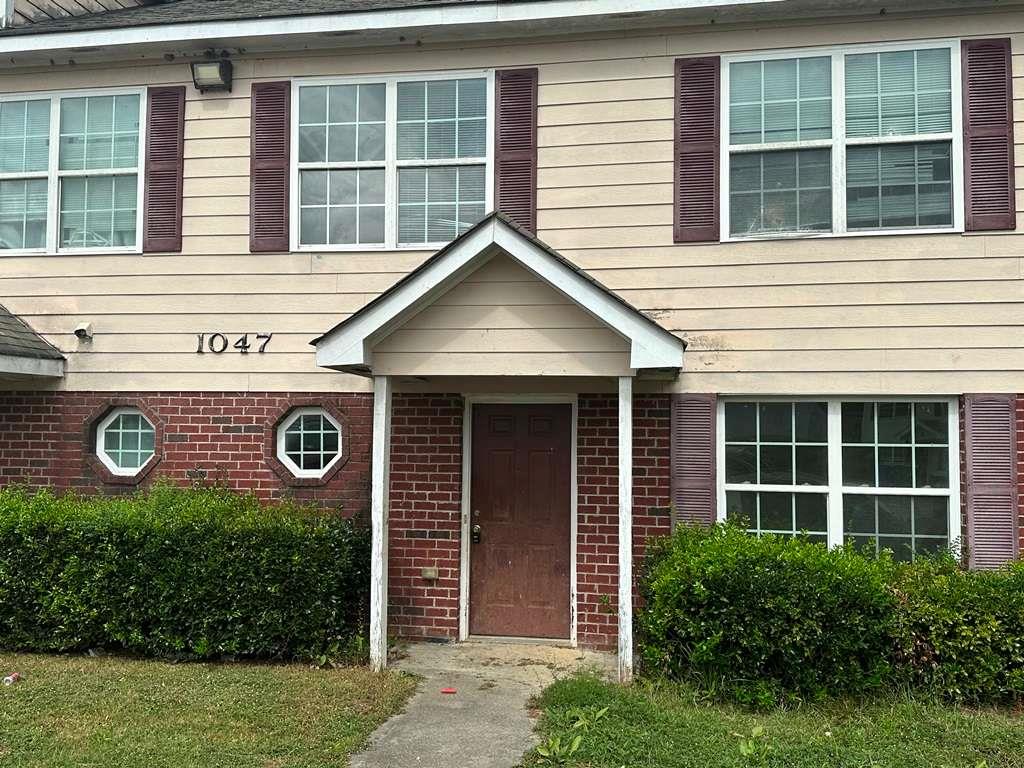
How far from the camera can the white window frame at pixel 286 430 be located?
7387mm

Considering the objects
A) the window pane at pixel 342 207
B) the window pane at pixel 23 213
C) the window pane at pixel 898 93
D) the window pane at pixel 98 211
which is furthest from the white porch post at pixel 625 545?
the window pane at pixel 23 213

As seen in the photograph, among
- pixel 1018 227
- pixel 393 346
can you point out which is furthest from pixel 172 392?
pixel 1018 227

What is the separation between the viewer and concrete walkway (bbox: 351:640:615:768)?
4832mm

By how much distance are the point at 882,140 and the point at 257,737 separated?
6.49 m

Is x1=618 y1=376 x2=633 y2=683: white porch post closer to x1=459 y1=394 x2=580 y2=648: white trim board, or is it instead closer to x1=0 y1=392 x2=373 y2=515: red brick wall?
x1=459 y1=394 x2=580 y2=648: white trim board

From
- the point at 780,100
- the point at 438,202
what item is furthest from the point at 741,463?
the point at 438,202

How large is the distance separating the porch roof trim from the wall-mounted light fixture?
321 cm

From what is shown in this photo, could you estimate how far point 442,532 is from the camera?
729cm

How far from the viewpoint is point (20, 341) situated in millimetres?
7426

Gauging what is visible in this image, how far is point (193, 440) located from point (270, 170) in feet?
8.63

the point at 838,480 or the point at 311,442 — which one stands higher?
the point at 311,442

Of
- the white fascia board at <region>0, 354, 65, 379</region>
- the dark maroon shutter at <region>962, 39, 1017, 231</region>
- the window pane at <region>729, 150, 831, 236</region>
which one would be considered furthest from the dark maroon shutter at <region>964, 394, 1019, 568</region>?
the white fascia board at <region>0, 354, 65, 379</region>

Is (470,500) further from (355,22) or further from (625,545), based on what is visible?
(355,22)

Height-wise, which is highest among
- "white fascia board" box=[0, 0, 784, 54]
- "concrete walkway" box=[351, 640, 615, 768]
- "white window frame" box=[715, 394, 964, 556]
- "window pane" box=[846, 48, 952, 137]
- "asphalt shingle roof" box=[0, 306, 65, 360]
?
"white fascia board" box=[0, 0, 784, 54]
